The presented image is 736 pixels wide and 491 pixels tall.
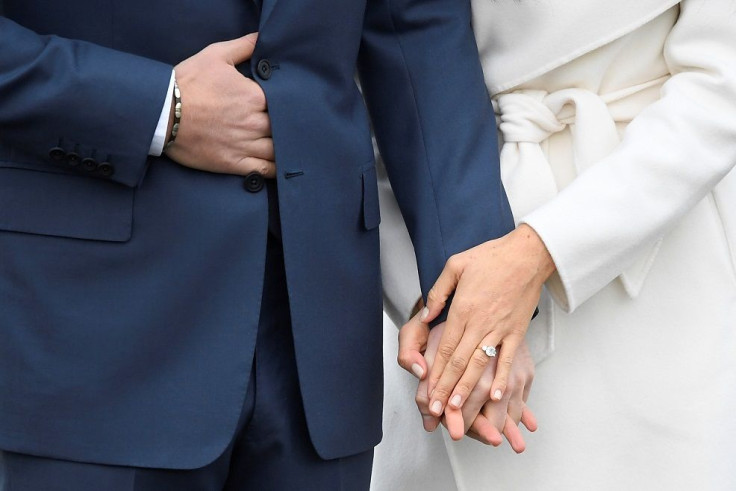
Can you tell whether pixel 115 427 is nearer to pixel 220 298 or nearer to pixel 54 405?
pixel 54 405

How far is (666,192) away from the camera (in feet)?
5.85

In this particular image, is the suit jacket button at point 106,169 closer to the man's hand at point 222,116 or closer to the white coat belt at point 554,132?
the man's hand at point 222,116

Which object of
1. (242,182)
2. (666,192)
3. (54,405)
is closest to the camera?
A: (54,405)

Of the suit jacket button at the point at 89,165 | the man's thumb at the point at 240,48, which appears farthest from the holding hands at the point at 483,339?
the suit jacket button at the point at 89,165

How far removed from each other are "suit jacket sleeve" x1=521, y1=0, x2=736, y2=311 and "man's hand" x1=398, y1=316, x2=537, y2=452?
0.15m

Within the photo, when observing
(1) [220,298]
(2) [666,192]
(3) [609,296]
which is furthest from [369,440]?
(2) [666,192]

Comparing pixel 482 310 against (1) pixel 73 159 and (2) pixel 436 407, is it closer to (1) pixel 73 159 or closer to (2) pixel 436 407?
(2) pixel 436 407

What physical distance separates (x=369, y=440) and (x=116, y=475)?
40 cm

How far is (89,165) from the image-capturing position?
1.55 m

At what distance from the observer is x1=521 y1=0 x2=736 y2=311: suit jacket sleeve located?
177 centimetres

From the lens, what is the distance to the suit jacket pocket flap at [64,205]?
60.9 inches

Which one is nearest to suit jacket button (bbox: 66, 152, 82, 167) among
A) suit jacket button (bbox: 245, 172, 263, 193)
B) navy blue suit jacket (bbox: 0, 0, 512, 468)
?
navy blue suit jacket (bbox: 0, 0, 512, 468)

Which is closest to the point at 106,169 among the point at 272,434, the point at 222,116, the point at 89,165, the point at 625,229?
the point at 89,165

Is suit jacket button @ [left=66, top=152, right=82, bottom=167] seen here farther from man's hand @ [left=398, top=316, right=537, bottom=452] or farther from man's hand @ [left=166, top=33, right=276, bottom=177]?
man's hand @ [left=398, top=316, right=537, bottom=452]
